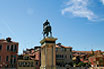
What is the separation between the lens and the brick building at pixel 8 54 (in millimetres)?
38078

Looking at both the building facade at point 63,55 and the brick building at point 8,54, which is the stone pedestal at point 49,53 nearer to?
the brick building at point 8,54

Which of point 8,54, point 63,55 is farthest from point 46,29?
point 63,55

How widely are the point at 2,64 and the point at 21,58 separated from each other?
7364mm

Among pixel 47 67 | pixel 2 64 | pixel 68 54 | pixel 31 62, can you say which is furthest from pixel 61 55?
pixel 47 67

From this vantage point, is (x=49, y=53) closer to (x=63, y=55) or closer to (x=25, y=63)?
(x=25, y=63)

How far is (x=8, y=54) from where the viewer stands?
39.0 meters

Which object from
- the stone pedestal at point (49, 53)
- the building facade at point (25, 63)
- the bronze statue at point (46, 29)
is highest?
the bronze statue at point (46, 29)

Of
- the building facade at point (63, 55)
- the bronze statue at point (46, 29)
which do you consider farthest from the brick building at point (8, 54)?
the bronze statue at point (46, 29)

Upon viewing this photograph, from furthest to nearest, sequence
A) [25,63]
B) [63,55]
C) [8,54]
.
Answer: [63,55]
[25,63]
[8,54]

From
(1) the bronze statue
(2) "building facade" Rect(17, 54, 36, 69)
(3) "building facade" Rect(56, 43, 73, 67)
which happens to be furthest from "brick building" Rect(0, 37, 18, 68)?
(1) the bronze statue

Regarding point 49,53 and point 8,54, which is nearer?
point 49,53

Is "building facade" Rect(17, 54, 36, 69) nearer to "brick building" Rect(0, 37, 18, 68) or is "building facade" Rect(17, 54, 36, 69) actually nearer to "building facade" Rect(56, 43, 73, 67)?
"brick building" Rect(0, 37, 18, 68)

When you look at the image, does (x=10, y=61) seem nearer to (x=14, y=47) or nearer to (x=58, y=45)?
(x=14, y=47)

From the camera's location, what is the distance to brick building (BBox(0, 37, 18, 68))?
125ft
